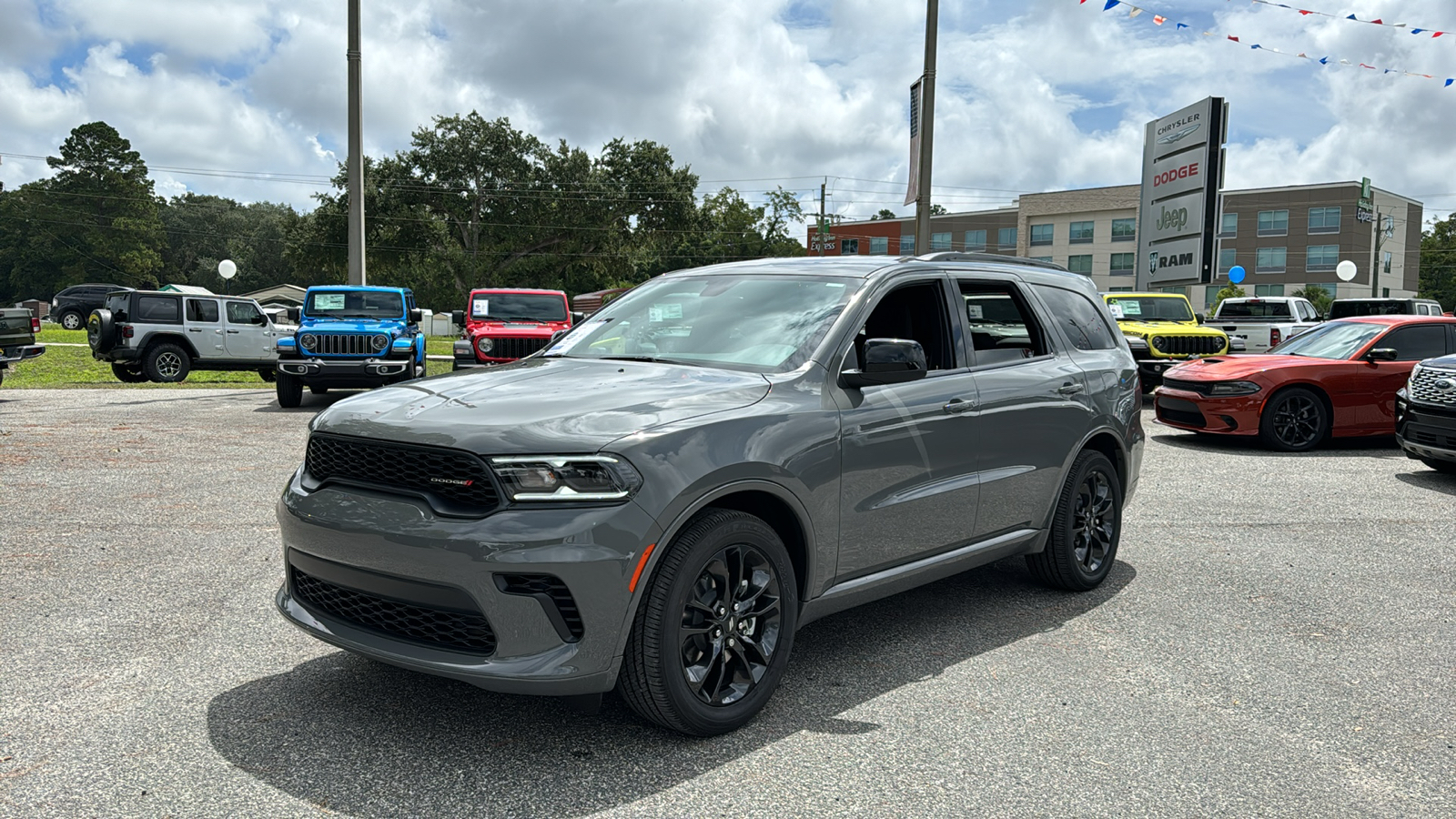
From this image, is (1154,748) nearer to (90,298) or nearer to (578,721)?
(578,721)

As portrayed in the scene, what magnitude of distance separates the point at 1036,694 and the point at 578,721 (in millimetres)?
1795

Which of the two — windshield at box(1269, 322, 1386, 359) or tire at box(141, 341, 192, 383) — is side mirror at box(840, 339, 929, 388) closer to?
windshield at box(1269, 322, 1386, 359)

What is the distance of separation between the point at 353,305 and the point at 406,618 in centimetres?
1414

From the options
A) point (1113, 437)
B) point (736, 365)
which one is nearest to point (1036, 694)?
point (736, 365)

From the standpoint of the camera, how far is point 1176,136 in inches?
903

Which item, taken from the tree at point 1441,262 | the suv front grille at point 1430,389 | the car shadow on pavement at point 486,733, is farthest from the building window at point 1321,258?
the car shadow on pavement at point 486,733

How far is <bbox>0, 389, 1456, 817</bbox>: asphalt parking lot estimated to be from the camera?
3146mm

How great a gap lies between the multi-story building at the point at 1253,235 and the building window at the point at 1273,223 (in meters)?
0.06

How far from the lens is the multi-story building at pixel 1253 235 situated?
70.9m

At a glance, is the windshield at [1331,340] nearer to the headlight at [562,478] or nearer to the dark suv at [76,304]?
the headlight at [562,478]

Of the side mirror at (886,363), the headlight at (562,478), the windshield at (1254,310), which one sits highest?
the windshield at (1254,310)

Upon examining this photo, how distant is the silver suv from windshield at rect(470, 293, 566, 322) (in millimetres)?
5522

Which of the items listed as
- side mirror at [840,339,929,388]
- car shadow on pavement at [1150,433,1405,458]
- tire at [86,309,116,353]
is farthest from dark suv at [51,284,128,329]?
side mirror at [840,339,929,388]

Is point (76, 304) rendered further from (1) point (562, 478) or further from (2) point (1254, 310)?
(1) point (562, 478)
